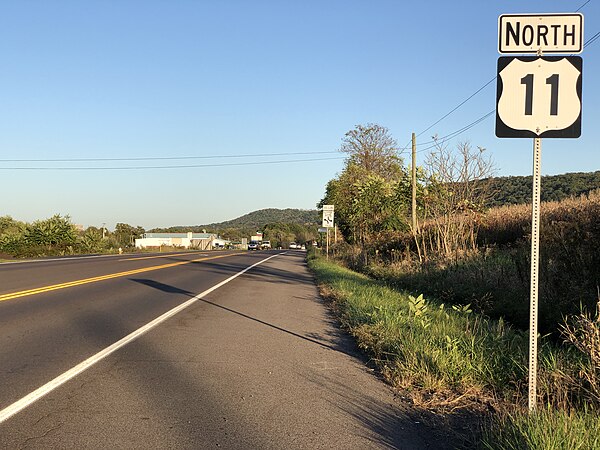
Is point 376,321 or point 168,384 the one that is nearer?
point 168,384

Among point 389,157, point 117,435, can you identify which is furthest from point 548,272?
point 389,157

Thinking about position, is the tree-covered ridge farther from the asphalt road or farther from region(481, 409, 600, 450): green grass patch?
region(481, 409, 600, 450): green grass patch

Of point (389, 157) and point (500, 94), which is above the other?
point (389, 157)

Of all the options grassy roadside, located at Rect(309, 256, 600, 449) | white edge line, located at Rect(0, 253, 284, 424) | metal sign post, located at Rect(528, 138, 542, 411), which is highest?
metal sign post, located at Rect(528, 138, 542, 411)

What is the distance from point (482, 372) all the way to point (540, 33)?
3646mm

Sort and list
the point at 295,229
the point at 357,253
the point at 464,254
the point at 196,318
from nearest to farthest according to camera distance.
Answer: the point at 196,318
the point at 464,254
the point at 357,253
the point at 295,229

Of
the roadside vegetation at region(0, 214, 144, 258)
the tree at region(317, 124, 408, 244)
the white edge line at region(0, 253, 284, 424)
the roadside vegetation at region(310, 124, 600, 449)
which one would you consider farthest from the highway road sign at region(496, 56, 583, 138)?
the roadside vegetation at region(0, 214, 144, 258)

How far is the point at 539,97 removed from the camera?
4.50 m

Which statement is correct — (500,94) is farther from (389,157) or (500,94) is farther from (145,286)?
(389,157)

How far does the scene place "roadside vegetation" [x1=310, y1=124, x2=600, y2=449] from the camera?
454 cm

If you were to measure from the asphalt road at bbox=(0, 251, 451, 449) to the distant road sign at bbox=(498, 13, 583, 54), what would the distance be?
361cm

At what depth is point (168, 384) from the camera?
5879mm

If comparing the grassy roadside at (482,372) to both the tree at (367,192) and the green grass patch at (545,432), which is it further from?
the tree at (367,192)

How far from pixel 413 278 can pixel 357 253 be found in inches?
490
